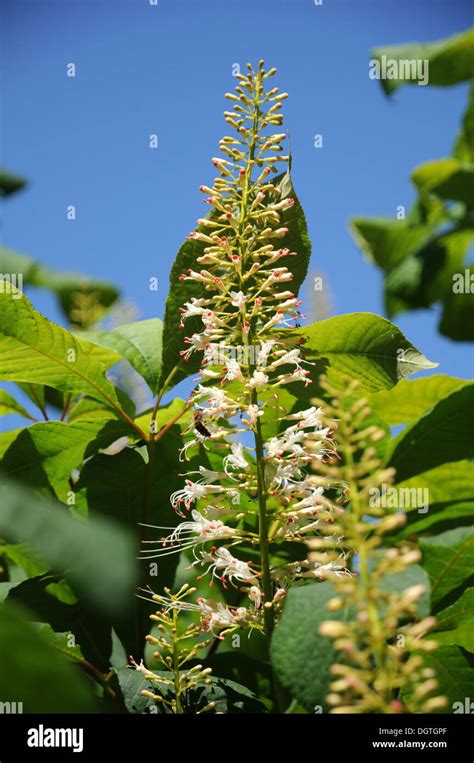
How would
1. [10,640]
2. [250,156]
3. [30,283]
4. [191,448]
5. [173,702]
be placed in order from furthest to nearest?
[30,283] → [191,448] → [250,156] → [173,702] → [10,640]

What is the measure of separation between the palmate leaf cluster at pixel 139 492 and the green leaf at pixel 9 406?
20 cm

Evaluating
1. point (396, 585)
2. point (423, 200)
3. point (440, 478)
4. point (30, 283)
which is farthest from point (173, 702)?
point (423, 200)

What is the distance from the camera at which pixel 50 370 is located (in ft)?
5.03

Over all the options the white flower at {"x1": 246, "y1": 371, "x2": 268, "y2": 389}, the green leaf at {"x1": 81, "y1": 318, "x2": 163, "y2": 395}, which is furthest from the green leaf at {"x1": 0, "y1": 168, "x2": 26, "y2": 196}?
the white flower at {"x1": 246, "y1": 371, "x2": 268, "y2": 389}

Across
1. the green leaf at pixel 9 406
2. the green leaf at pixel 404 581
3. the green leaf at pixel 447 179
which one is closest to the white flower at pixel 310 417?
the green leaf at pixel 404 581

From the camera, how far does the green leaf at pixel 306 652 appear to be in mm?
814

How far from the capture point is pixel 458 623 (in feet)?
4.40

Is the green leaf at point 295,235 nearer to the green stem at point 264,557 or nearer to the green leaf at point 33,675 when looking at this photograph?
the green stem at point 264,557

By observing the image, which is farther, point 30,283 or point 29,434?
point 30,283

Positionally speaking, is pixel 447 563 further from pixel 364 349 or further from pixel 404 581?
pixel 404 581

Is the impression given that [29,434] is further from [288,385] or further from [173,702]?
[173,702]

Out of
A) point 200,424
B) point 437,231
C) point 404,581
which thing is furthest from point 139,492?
point 437,231

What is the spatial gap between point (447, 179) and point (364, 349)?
284 cm

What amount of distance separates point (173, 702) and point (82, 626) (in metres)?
0.36
